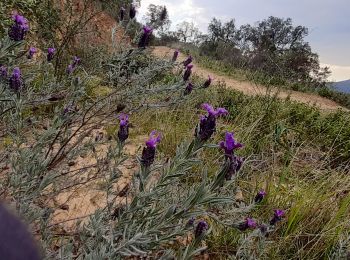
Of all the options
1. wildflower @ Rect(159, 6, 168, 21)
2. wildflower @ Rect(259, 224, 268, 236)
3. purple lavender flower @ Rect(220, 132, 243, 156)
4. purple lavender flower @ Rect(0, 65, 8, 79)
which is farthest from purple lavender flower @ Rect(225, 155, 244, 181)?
wildflower @ Rect(159, 6, 168, 21)

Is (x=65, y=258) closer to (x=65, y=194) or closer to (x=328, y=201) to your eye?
(x=65, y=194)

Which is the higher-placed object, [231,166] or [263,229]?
[231,166]

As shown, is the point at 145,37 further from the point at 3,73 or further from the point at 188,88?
the point at 3,73

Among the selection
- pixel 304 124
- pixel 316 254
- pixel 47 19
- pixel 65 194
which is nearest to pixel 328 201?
pixel 316 254

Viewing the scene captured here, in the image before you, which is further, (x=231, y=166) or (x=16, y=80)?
(x=16, y=80)

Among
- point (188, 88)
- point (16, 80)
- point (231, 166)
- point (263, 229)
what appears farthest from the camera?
point (188, 88)

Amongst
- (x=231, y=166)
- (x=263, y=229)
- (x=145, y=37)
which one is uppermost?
(x=145, y=37)

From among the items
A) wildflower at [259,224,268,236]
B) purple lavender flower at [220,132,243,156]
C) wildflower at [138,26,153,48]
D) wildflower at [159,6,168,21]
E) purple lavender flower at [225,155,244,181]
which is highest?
wildflower at [159,6,168,21]

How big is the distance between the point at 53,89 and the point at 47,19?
334cm

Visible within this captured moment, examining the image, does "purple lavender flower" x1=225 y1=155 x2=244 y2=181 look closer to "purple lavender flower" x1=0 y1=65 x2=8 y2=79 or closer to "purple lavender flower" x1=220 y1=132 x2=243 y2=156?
"purple lavender flower" x1=220 y1=132 x2=243 y2=156

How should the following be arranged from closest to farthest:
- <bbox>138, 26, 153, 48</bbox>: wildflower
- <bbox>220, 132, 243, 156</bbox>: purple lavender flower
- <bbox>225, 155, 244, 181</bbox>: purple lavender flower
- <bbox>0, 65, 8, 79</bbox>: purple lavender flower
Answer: <bbox>225, 155, 244, 181</bbox>: purple lavender flower
<bbox>220, 132, 243, 156</bbox>: purple lavender flower
<bbox>0, 65, 8, 79</bbox>: purple lavender flower
<bbox>138, 26, 153, 48</bbox>: wildflower

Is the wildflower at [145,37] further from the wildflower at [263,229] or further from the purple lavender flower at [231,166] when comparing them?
the wildflower at [263,229]

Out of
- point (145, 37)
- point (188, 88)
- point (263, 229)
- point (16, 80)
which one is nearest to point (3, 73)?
point (16, 80)

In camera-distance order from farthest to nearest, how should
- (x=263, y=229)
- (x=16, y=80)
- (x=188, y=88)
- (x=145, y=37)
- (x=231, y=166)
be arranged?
(x=188, y=88) < (x=145, y=37) < (x=263, y=229) < (x=16, y=80) < (x=231, y=166)
